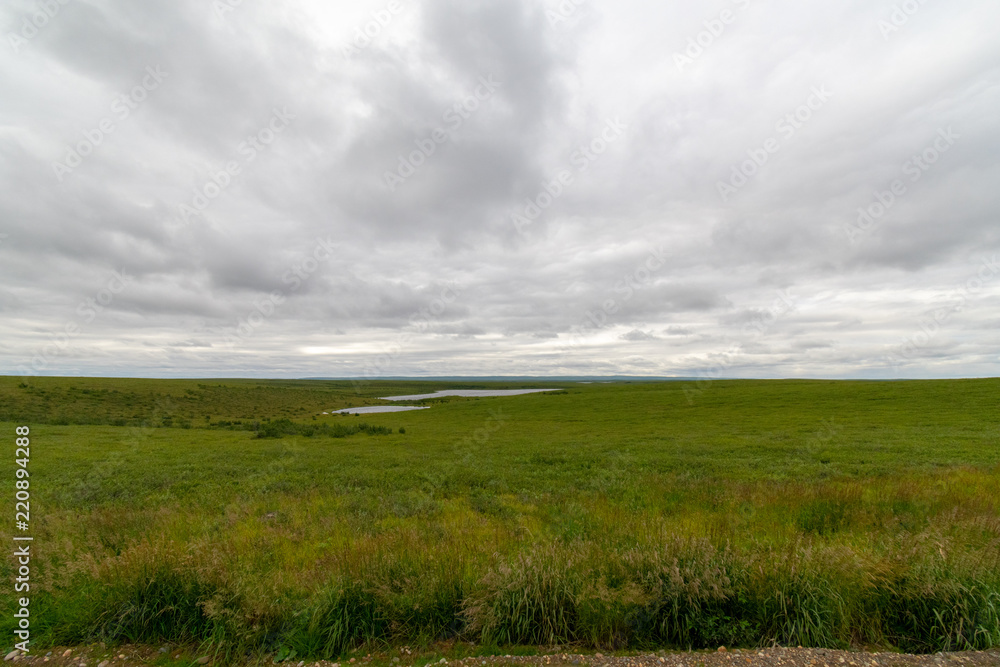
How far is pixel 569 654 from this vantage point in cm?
451

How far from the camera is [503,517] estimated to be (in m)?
11.4

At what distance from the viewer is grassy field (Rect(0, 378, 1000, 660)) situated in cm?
496

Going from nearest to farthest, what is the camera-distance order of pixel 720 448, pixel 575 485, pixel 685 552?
pixel 685 552, pixel 575 485, pixel 720 448

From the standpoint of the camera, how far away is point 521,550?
630 centimetres

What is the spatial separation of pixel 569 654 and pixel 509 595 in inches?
36.4

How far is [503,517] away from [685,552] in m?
6.50

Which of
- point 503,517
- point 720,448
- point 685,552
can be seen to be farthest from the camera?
point 720,448

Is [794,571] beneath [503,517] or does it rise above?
above

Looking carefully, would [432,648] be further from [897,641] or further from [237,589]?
[897,641]

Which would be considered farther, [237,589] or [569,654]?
[237,589]

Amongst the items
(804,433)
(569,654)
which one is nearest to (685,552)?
(569,654)

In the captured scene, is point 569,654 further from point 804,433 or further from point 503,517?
point 804,433

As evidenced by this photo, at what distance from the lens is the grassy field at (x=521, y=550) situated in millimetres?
4961

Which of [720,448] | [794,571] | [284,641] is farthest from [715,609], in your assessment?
[720,448]
